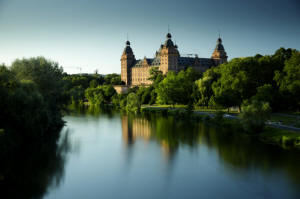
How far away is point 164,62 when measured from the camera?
89.0m

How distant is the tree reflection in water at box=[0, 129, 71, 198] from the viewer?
15477 millimetres

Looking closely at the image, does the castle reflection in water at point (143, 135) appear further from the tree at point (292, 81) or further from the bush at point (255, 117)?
the tree at point (292, 81)

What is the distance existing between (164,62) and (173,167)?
7052 centimetres

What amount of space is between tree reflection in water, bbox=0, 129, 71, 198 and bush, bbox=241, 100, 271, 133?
1555 cm

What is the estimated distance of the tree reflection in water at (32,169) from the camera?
15477 mm

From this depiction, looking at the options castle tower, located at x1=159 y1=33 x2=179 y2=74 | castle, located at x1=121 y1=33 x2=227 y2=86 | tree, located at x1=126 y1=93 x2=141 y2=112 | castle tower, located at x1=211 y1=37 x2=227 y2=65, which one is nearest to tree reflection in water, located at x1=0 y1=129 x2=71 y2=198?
tree, located at x1=126 y1=93 x2=141 y2=112

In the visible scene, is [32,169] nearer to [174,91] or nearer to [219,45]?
[174,91]

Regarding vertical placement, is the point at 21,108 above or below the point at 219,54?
below

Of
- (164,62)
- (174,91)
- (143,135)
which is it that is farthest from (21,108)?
(164,62)

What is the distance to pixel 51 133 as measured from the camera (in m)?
29.3

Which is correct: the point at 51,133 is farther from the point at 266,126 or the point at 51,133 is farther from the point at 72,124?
the point at 266,126

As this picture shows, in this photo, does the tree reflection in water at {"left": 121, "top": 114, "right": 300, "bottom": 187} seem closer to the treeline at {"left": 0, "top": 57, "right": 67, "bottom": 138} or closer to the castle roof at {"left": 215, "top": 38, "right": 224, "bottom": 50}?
the treeline at {"left": 0, "top": 57, "right": 67, "bottom": 138}

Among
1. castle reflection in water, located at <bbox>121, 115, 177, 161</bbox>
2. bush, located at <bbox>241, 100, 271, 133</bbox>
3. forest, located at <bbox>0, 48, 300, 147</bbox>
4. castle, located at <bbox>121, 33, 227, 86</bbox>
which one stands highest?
castle, located at <bbox>121, 33, 227, 86</bbox>

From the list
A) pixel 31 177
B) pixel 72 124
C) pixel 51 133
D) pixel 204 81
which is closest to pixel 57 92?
pixel 51 133
